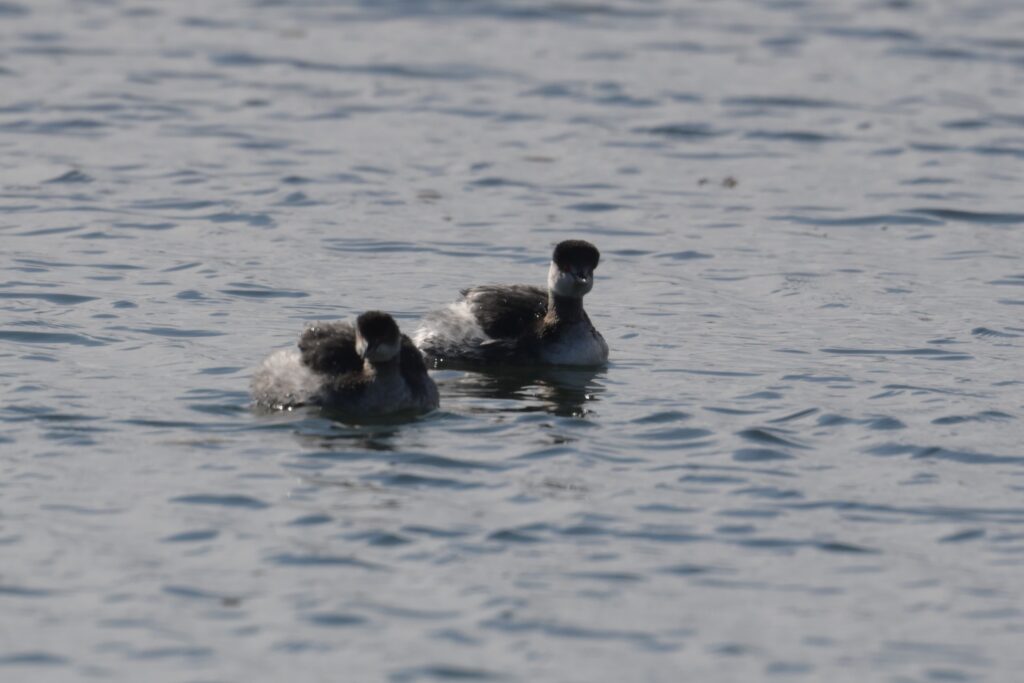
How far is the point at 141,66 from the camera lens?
29.7 metres

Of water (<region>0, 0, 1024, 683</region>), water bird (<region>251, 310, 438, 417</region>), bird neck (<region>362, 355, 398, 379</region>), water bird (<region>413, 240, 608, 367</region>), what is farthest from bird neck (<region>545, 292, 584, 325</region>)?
bird neck (<region>362, 355, 398, 379</region>)

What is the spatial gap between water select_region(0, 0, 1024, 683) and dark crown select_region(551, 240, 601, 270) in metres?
0.95

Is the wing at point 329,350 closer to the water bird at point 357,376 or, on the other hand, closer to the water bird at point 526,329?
the water bird at point 357,376

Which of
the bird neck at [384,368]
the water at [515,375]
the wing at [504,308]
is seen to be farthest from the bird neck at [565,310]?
the bird neck at [384,368]

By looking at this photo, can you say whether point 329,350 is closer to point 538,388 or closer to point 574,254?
point 538,388

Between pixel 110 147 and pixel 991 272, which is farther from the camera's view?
pixel 110 147

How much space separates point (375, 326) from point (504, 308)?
2885 millimetres

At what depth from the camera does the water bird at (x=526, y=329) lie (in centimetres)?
1569

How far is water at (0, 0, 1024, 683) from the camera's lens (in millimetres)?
9891

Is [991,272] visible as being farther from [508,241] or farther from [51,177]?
[51,177]

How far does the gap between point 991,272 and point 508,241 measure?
4.95 metres

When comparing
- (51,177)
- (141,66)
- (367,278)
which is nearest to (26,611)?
(367,278)

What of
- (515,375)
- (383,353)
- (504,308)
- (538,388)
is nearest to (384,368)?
(383,353)

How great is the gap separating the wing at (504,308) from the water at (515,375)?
82 cm
